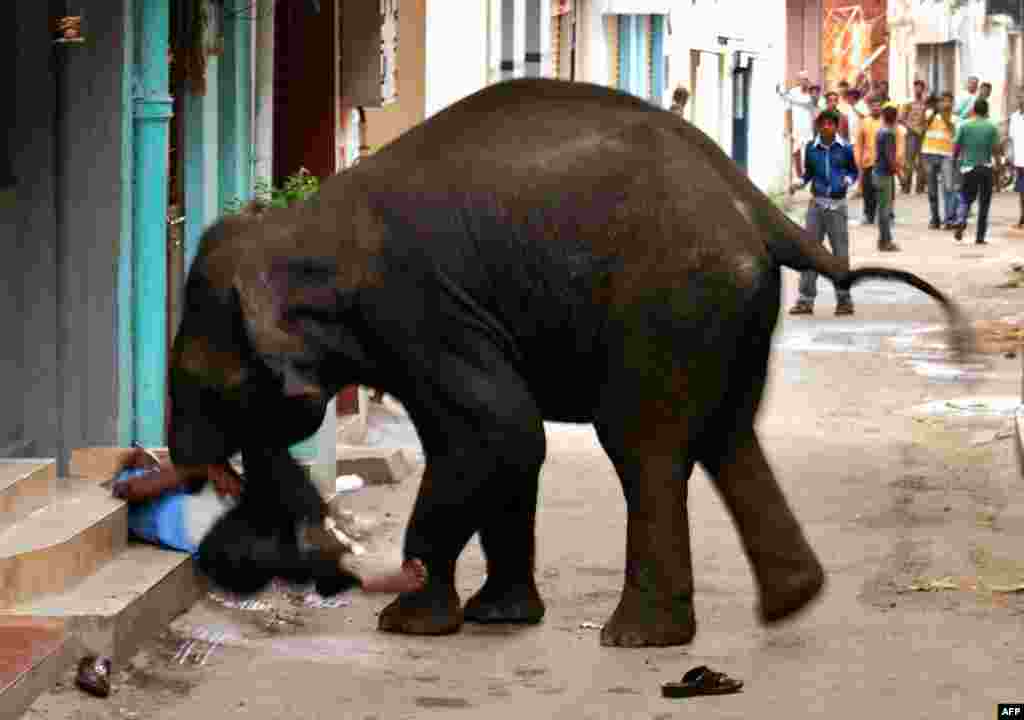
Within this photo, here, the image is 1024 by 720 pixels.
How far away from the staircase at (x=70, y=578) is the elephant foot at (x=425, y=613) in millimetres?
750

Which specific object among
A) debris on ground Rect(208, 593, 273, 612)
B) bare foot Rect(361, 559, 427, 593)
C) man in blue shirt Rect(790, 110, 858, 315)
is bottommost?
debris on ground Rect(208, 593, 273, 612)

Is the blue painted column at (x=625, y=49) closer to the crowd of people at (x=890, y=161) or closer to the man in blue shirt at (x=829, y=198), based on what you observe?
the crowd of people at (x=890, y=161)

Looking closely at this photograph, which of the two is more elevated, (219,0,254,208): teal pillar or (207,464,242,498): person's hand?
(219,0,254,208): teal pillar

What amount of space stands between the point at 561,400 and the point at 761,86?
35.8m

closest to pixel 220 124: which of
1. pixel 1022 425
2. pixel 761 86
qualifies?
pixel 1022 425

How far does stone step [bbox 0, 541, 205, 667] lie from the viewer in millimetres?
8656

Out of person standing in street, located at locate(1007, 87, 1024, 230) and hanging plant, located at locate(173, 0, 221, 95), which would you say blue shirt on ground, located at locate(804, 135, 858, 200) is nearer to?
Result: hanging plant, located at locate(173, 0, 221, 95)

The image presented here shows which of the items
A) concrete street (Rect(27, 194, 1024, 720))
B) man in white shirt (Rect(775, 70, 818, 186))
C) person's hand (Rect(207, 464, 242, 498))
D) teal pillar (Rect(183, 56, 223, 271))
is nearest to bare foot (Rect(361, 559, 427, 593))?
concrete street (Rect(27, 194, 1024, 720))

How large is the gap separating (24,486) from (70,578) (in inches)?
22.5

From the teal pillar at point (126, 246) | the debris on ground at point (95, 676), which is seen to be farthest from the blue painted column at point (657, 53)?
the debris on ground at point (95, 676)

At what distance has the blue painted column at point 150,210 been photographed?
1086 cm

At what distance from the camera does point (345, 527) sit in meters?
11.8

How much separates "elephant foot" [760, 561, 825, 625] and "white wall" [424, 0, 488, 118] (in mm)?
10154

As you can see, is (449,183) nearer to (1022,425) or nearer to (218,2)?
(218,2)
